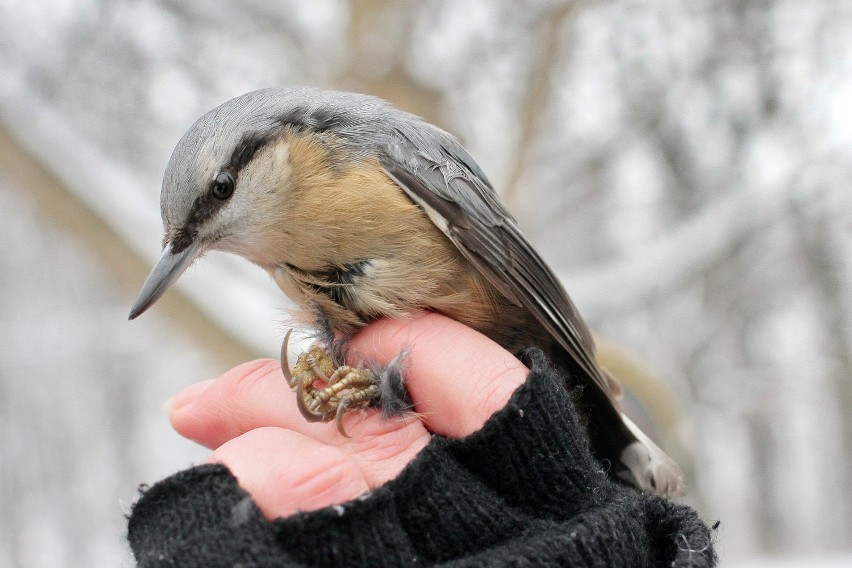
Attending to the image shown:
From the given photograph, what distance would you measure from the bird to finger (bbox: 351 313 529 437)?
0.04 m

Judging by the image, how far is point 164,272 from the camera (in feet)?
5.32

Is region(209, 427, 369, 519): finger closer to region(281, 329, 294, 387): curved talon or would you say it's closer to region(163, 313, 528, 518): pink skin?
region(163, 313, 528, 518): pink skin

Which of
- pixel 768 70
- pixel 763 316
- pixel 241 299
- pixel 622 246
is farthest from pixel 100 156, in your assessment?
pixel 763 316

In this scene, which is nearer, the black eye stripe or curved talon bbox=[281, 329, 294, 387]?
curved talon bbox=[281, 329, 294, 387]

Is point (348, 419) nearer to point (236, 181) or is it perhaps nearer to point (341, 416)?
point (341, 416)

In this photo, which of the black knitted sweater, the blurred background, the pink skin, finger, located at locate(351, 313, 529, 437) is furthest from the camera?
the blurred background

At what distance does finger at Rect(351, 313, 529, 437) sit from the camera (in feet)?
4.36

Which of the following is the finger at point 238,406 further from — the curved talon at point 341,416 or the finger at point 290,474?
the finger at point 290,474

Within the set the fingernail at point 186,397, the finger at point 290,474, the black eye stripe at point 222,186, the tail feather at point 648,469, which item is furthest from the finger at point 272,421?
the tail feather at point 648,469

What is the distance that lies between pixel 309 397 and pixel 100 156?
3.11 m

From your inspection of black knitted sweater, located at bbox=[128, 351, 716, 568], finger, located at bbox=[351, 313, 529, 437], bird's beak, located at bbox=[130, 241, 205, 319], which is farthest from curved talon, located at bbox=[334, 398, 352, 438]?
bird's beak, located at bbox=[130, 241, 205, 319]

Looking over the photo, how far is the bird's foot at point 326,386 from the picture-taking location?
1462 mm

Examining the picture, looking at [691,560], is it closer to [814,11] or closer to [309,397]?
[309,397]

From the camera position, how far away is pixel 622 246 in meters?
7.10
